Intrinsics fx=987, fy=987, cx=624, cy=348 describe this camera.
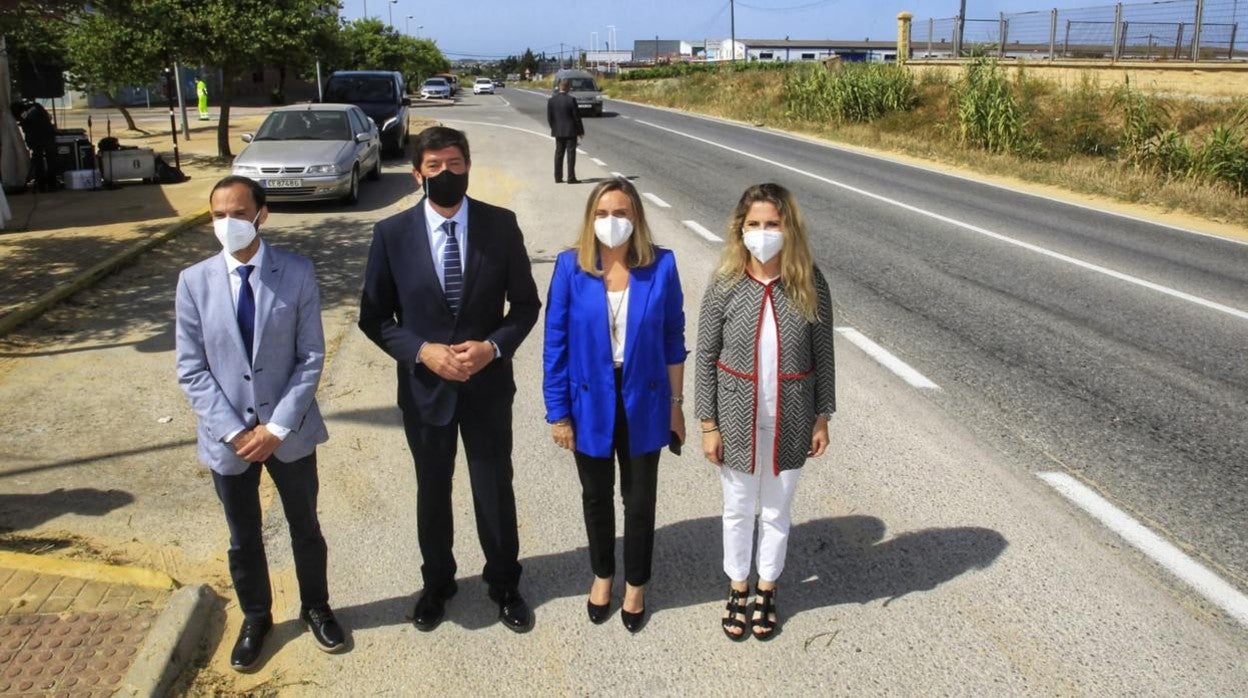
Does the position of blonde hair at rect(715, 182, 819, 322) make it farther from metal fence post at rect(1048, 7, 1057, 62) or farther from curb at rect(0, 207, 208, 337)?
metal fence post at rect(1048, 7, 1057, 62)

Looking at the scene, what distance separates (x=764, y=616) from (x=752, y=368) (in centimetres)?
96

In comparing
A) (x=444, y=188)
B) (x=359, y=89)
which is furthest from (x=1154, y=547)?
(x=359, y=89)

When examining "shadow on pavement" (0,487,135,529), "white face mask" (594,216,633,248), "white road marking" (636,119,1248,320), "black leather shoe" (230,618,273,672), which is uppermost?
"white face mask" (594,216,633,248)

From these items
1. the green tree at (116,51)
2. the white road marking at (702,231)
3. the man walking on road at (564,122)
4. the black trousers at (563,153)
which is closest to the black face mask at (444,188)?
the white road marking at (702,231)

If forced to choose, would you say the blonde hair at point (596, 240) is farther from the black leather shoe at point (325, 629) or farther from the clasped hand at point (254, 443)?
the black leather shoe at point (325, 629)

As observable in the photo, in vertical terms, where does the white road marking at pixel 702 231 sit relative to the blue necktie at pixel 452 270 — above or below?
below

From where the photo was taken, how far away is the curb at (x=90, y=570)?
13.1 feet

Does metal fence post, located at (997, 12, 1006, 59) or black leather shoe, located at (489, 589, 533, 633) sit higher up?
metal fence post, located at (997, 12, 1006, 59)

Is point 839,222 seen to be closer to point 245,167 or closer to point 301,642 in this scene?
point 245,167

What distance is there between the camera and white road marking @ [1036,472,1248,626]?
12.9ft

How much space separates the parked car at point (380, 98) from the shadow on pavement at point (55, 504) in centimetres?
1714

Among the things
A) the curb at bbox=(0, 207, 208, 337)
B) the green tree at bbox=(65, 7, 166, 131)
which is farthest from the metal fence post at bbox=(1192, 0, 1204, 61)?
the green tree at bbox=(65, 7, 166, 131)

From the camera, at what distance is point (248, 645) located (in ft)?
11.8

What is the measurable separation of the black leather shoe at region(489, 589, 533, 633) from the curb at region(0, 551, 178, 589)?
1.34m
